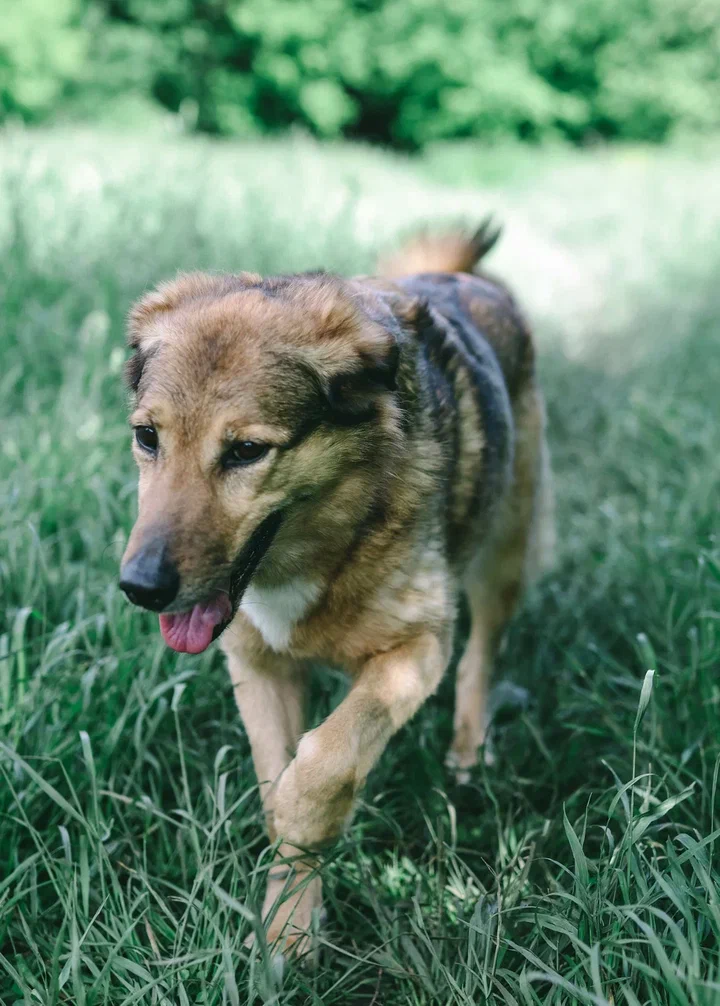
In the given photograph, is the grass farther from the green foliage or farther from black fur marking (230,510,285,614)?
the green foliage

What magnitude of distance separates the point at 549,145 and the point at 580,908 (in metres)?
23.3

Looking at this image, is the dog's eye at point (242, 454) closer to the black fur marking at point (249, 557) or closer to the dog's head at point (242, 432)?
the dog's head at point (242, 432)

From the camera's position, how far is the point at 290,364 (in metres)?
2.12

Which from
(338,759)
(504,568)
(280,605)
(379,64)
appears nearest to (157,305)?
(280,605)

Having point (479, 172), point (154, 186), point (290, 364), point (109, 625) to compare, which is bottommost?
point (479, 172)

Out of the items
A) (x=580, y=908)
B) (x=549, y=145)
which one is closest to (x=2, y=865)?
(x=580, y=908)

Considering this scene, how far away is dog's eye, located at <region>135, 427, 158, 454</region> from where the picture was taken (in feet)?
6.86

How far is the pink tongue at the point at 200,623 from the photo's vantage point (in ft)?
6.54

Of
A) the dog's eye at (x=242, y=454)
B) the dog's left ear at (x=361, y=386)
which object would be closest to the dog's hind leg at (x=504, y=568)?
the dog's left ear at (x=361, y=386)

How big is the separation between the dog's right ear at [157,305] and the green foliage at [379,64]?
17.9m

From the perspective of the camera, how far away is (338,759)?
80.2 inches

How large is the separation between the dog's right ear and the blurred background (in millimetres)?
245

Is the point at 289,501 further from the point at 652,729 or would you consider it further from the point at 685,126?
the point at 685,126

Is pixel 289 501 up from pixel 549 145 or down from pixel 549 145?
up
